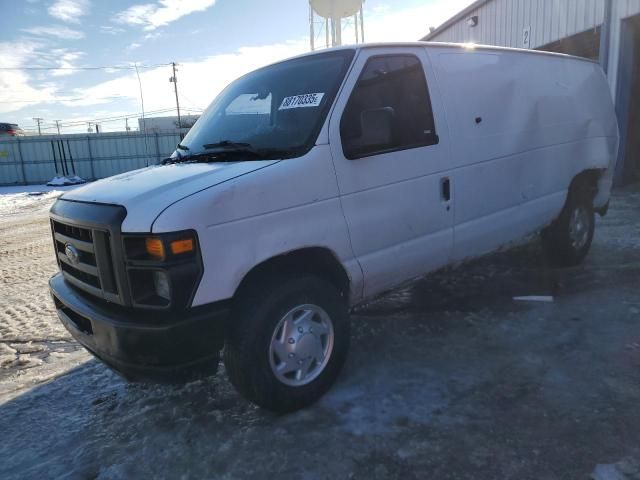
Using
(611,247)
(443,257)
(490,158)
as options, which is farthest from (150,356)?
(611,247)

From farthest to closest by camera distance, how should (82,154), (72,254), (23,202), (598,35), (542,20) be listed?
(82,154) → (23,202) → (542,20) → (598,35) → (72,254)

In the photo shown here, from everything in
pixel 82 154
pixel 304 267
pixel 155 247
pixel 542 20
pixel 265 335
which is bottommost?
pixel 265 335

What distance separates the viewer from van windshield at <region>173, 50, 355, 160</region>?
9.86ft

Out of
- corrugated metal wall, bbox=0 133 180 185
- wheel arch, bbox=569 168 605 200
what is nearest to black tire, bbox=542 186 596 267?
wheel arch, bbox=569 168 605 200

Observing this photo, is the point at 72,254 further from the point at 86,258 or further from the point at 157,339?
the point at 157,339

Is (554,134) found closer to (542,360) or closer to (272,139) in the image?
(542,360)

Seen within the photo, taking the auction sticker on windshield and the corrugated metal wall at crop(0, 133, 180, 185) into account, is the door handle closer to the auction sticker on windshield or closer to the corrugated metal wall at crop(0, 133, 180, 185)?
the auction sticker on windshield

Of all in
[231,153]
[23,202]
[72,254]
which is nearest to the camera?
[72,254]

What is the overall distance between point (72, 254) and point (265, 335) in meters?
1.28

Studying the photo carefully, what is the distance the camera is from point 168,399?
128 inches

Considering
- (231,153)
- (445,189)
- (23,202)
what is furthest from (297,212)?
(23,202)

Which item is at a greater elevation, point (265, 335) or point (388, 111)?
point (388, 111)

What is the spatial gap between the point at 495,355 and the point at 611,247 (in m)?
3.61

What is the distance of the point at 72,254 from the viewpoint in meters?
2.91
